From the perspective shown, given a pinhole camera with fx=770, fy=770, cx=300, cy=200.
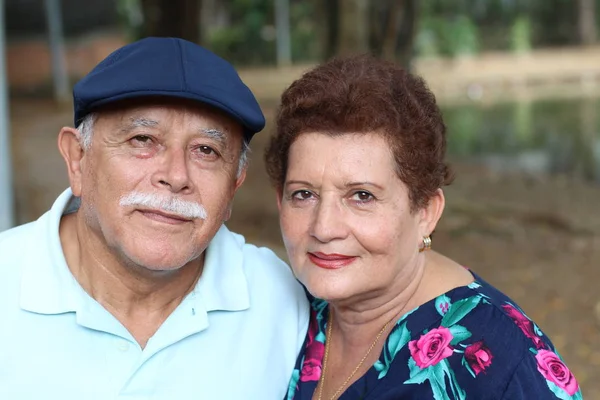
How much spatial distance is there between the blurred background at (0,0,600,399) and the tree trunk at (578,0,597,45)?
82 mm

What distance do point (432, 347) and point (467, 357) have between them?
0.12 meters

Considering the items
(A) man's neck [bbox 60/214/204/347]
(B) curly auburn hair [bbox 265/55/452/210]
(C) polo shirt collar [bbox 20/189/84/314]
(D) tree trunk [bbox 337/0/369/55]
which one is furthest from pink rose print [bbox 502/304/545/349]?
(D) tree trunk [bbox 337/0/369/55]

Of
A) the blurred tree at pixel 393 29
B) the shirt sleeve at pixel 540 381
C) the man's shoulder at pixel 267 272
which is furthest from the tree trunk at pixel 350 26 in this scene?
the shirt sleeve at pixel 540 381

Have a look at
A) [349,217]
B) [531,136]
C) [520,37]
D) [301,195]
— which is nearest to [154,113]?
[301,195]

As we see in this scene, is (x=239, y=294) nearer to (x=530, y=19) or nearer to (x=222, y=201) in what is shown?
(x=222, y=201)

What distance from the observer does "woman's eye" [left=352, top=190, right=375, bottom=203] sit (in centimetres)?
221

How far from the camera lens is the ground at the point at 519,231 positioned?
593cm

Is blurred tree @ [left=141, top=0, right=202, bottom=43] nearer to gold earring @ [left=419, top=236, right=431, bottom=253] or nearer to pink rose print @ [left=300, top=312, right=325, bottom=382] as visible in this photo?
pink rose print @ [left=300, top=312, right=325, bottom=382]

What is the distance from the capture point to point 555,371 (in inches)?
80.4

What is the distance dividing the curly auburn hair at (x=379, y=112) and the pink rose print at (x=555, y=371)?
556 mm

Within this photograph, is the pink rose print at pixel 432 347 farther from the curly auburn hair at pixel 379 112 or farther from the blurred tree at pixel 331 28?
the blurred tree at pixel 331 28

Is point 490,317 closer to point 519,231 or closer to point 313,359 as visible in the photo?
point 313,359

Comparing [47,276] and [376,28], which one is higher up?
→ [376,28]

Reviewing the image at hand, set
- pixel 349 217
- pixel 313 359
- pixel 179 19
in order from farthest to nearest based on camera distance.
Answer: pixel 179 19 < pixel 313 359 < pixel 349 217
